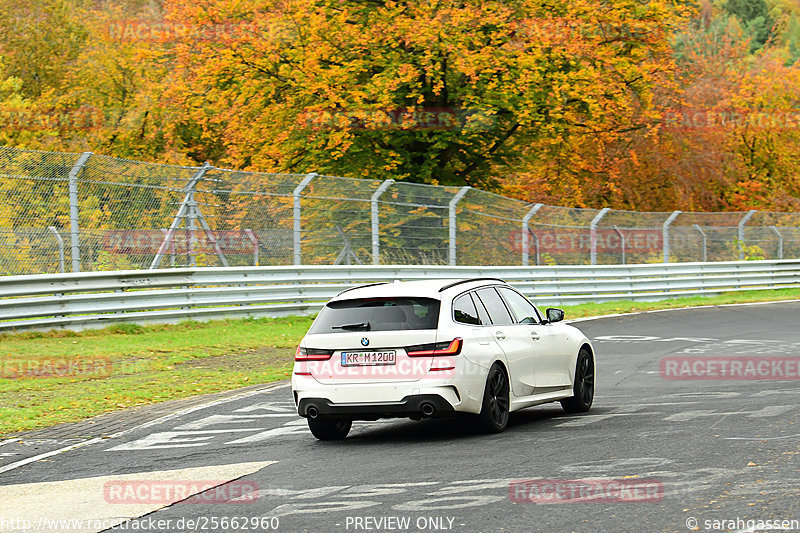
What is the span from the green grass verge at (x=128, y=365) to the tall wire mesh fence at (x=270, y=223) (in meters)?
1.45

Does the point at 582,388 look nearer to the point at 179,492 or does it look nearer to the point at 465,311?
the point at 465,311

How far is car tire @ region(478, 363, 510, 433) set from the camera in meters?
9.05

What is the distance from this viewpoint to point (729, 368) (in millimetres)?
13695

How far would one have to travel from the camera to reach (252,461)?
827 centimetres

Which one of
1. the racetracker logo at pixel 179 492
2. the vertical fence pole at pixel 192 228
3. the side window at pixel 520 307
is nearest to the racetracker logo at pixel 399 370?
the side window at pixel 520 307

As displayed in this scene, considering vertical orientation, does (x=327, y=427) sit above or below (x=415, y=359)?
below

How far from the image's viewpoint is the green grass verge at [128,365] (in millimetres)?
11687

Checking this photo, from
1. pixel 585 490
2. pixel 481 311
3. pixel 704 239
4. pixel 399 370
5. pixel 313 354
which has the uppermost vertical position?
pixel 704 239

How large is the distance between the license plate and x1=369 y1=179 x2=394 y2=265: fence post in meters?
14.5

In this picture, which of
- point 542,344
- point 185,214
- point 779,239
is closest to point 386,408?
point 542,344

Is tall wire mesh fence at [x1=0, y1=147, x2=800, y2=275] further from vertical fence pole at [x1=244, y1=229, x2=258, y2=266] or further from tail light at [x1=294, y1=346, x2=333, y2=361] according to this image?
tail light at [x1=294, y1=346, x2=333, y2=361]

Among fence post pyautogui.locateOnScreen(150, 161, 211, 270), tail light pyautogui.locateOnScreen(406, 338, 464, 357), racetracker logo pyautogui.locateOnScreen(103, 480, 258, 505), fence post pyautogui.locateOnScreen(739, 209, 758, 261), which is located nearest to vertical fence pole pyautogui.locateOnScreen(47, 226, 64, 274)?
fence post pyautogui.locateOnScreen(150, 161, 211, 270)

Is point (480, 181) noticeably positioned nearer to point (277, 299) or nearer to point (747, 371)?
point (277, 299)

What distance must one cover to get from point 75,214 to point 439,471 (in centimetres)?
1191
